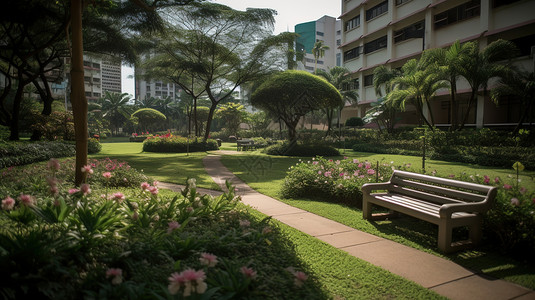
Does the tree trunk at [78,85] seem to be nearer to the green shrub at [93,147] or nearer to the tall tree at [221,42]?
the tall tree at [221,42]

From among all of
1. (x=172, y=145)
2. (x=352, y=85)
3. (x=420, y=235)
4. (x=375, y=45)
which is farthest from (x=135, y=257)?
(x=352, y=85)

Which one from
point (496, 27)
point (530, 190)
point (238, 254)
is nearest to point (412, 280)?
point (238, 254)

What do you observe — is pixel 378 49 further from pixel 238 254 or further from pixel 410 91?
pixel 238 254

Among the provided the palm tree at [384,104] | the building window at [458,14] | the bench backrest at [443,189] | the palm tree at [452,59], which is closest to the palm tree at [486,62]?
the palm tree at [452,59]

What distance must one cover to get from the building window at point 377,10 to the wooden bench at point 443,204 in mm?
28398

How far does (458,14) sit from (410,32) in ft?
12.5

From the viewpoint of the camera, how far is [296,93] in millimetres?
17438

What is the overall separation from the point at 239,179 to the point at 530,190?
730 cm

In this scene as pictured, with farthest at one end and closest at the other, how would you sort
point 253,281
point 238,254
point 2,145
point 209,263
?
point 2,145 < point 238,254 < point 253,281 < point 209,263

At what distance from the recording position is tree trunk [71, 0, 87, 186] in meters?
4.77

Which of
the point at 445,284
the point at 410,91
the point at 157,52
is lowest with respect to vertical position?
the point at 445,284

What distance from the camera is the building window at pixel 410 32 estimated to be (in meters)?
24.4

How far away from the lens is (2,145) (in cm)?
1102

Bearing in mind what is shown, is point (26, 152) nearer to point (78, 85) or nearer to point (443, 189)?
point (78, 85)
